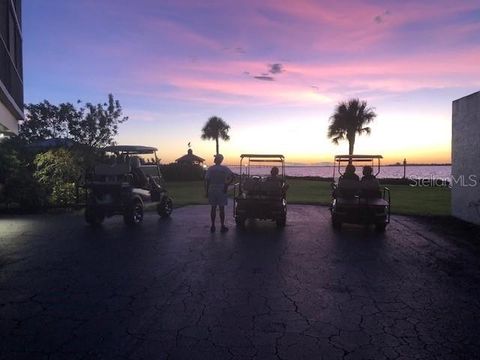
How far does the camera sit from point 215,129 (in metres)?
72.9

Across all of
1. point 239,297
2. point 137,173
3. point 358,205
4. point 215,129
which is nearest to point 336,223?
point 358,205

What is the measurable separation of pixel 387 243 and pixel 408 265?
212cm

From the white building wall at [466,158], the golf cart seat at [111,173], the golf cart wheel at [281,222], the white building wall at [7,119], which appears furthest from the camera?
the white building wall at [7,119]

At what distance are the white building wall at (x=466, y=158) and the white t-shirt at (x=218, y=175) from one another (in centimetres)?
671

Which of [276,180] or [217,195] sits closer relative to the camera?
[217,195]

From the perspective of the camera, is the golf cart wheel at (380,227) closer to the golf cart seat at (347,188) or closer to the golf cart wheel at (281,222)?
the golf cart seat at (347,188)

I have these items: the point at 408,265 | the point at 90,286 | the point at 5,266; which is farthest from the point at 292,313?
the point at 5,266

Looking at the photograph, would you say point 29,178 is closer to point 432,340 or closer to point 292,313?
point 292,313

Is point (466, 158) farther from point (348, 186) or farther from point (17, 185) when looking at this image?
point (17, 185)

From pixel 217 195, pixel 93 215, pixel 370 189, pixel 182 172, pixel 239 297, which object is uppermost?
pixel 182 172

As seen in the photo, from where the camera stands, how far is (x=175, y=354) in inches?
149

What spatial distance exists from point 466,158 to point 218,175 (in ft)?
23.4

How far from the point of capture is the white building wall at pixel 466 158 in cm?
1175

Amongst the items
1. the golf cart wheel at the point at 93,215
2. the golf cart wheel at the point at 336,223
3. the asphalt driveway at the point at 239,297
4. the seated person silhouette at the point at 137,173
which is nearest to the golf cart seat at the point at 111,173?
the seated person silhouette at the point at 137,173
